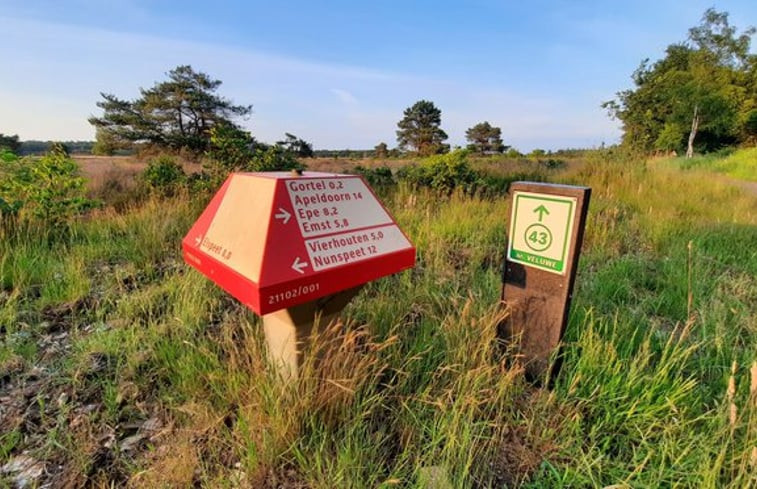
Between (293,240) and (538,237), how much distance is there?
120 cm

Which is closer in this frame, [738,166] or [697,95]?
[738,166]

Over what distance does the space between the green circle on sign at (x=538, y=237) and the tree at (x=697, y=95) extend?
28399mm

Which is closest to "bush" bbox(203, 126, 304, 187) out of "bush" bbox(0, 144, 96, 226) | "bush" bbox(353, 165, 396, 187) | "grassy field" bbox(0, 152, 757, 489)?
"bush" bbox(0, 144, 96, 226)

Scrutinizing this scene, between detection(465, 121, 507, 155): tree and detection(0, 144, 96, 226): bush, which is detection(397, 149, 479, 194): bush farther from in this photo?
detection(465, 121, 507, 155): tree

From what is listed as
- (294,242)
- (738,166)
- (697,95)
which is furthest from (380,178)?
(697,95)

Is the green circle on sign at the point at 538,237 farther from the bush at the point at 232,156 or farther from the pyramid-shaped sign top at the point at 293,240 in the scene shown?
the bush at the point at 232,156

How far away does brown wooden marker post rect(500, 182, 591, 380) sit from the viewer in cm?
167

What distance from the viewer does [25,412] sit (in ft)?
5.65

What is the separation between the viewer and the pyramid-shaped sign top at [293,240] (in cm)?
127

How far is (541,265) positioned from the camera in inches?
71.2

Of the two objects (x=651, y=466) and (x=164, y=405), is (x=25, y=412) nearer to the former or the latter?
(x=164, y=405)

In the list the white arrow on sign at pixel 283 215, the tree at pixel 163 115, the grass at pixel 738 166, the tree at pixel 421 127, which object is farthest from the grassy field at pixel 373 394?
the tree at pixel 421 127

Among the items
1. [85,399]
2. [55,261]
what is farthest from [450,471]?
[55,261]

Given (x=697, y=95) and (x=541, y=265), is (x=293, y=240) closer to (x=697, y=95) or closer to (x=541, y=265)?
(x=541, y=265)
